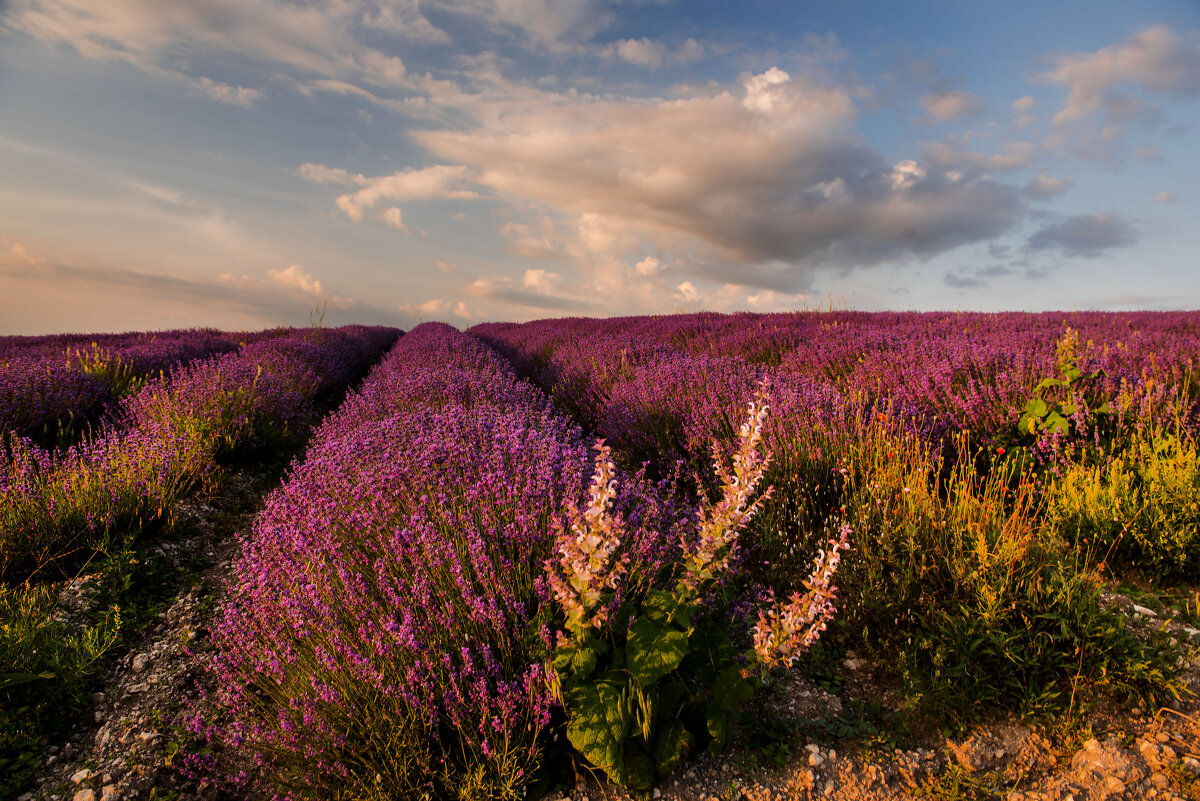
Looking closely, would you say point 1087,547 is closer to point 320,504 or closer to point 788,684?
point 788,684

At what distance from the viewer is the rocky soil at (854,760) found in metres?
1.82

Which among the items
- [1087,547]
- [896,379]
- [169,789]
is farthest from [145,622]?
[896,379]

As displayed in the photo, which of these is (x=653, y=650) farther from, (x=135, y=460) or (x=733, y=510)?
(x=135, y=460)

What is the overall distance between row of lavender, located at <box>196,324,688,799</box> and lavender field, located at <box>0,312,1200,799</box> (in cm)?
2

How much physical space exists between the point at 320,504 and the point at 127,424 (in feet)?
14.5

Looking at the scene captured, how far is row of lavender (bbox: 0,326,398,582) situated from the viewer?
334cm

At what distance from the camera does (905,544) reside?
2547 mm

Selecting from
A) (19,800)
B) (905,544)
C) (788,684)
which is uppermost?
(905,544)

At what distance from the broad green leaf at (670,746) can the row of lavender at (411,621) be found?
375 mm

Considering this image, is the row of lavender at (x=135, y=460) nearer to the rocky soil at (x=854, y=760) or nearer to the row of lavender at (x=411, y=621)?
the row of lavender at (x=411, y=621)

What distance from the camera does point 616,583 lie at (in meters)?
1.84

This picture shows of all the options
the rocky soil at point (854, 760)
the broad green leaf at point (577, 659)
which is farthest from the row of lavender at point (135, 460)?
the broad green leaf at point (577, 659)

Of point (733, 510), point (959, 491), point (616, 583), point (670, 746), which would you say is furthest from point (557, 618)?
point (959, 491)

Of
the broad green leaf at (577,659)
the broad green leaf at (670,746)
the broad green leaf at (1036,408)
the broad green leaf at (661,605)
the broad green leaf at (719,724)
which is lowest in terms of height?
the broad green leaf at (670,746)
